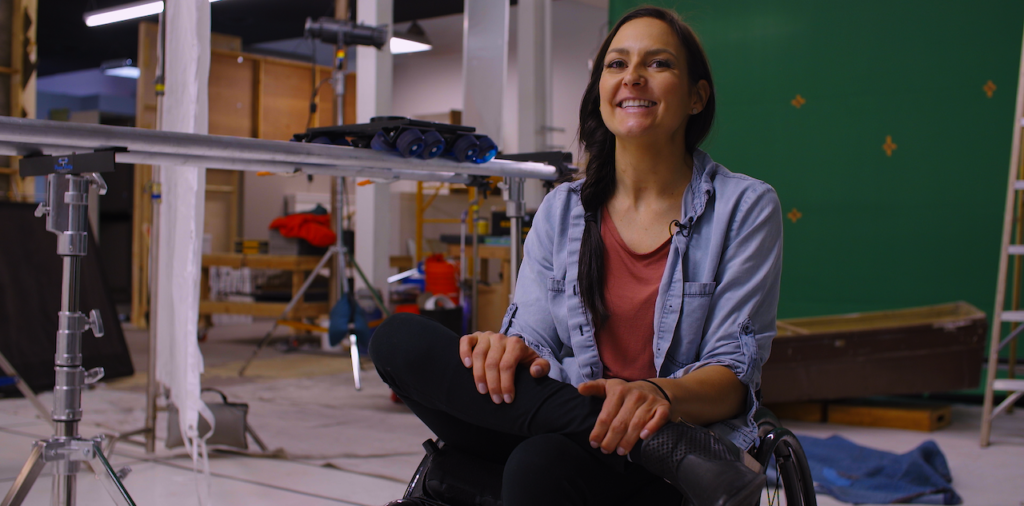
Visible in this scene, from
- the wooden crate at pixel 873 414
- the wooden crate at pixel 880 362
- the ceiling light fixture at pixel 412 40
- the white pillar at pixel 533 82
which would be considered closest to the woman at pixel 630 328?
the wooden crate at pixel 880 362

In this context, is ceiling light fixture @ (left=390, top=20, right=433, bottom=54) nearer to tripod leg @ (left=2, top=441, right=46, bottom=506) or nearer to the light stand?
the light stand

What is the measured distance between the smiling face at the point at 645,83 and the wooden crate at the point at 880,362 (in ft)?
8.48

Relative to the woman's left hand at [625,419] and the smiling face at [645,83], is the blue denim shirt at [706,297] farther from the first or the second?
the woman's left hand at [625,419]

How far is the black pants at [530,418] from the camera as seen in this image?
3.04ft

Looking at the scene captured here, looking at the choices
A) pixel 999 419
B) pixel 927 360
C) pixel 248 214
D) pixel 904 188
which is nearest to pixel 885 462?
pixel 927 360

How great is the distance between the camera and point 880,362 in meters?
3.70

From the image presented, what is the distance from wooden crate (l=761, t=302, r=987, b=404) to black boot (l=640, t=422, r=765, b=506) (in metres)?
2.89

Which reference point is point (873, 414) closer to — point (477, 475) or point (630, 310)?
point (630, 310)

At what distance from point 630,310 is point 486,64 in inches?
76.5

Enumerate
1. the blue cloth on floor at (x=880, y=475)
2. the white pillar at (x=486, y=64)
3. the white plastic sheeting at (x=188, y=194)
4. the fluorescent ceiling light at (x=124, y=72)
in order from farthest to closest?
the fluorescent ceiling light at (x=124, y=72)
the white pillar at (x=486, y=64)
the blue cloth on floor at (x=880, y=475)
the white plastic sheeting at (x=188, y=194)

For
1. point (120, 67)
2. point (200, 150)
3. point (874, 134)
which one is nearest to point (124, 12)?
point (120, 67)

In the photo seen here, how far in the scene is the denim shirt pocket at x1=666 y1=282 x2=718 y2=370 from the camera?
1.20 metres

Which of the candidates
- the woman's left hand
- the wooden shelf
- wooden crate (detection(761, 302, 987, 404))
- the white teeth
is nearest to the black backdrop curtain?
the wooden shelf

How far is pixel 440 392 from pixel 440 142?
3.63 feet
